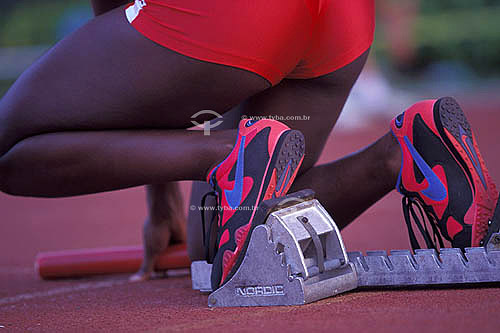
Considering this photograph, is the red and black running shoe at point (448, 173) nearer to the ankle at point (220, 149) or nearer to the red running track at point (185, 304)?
the red running track at point (185, 304)

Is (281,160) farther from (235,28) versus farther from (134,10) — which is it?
(134,10)

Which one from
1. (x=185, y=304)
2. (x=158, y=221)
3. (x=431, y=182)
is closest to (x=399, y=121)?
(x=431, y=182)

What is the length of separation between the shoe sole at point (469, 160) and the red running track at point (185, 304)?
177 millimetres

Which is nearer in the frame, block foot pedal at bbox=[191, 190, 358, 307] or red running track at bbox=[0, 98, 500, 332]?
red running track at bbox=[0, 98, 500, 332]

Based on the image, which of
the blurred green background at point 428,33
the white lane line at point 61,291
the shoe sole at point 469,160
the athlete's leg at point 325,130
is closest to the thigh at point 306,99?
the athlete's leg at point 325,130

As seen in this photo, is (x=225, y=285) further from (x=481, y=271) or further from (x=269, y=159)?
(x=481, y=271)

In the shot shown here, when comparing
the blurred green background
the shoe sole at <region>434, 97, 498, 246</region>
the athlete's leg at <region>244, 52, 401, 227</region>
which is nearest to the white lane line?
the athlete's leg at <region>244, 52, 401, 227</region>

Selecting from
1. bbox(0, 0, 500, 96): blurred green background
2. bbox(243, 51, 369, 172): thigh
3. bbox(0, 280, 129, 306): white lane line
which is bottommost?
bbox(0, 280, 129, 306): white lane line

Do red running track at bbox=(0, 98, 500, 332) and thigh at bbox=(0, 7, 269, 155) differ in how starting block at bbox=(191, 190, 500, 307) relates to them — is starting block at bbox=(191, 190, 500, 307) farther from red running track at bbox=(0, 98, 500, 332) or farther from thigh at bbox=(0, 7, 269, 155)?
thigh at bbox=(0, 7, 269, 155)

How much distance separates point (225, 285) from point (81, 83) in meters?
0.63

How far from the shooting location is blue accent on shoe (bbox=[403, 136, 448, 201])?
6.11ft

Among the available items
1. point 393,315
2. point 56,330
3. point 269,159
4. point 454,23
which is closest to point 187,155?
point 269,159

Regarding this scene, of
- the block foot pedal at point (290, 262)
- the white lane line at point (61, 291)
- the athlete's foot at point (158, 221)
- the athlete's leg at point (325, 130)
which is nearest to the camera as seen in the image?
the block foot pedal at point (290, 262)

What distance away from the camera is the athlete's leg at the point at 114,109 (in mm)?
1794
